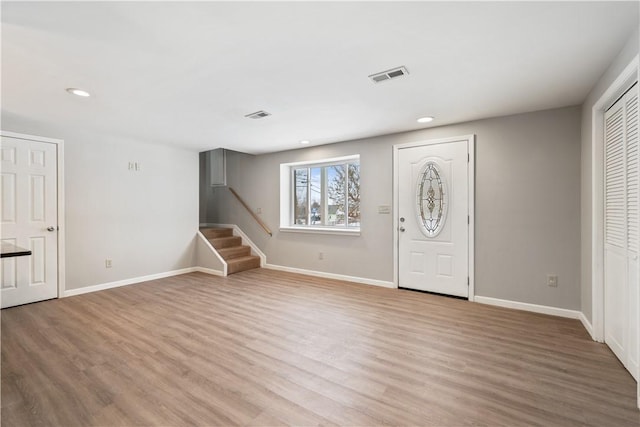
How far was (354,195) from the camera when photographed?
195 inches

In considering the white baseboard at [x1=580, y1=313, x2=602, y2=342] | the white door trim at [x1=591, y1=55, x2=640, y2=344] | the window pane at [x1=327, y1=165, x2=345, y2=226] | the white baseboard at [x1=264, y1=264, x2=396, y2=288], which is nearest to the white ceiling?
the white door trim at [x1=591, y1=55, x2=640, y2=344]

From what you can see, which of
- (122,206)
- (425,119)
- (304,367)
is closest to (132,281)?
(122,206)

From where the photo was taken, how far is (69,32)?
180cm

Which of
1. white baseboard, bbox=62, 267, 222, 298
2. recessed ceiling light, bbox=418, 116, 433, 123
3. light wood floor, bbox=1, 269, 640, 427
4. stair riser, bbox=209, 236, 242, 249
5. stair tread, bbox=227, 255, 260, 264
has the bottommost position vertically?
light wood floor, bbox=1, 269, 640, 427

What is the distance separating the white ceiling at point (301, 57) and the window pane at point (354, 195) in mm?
1567

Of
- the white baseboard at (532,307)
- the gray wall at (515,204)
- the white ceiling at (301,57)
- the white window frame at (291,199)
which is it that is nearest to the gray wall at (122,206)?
the white ceiling at (301,57)

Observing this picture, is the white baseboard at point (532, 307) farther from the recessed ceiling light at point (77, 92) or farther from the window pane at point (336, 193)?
the recessed ceiling light at point (77, 92)

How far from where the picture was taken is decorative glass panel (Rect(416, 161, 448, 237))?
3.89 metres

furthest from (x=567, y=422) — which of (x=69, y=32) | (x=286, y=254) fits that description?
(x=286, y=254)

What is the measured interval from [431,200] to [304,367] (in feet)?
9.19

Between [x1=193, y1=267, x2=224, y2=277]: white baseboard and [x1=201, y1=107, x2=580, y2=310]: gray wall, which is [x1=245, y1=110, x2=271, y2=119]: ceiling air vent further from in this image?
[x1=193, y1=267, x2=224, y2=277]: white baseboard

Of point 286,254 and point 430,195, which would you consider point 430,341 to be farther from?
point 286,254

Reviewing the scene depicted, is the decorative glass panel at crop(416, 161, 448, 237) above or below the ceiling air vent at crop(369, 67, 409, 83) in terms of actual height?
below

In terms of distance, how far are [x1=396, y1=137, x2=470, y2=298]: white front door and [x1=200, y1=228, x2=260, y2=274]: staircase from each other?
2919mm
